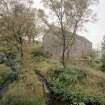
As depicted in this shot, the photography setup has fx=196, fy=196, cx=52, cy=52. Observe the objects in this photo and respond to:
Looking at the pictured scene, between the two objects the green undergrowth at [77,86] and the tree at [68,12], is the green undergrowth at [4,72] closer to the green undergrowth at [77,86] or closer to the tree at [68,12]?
the green undergrowth at [77,86]

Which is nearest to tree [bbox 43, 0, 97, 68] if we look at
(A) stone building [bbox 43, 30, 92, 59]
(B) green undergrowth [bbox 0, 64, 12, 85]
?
(A) stone building [bbox 43, 30, 92, 59]

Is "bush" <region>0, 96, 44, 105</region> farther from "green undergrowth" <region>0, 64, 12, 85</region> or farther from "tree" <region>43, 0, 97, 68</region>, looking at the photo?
"tree" <region>43, 0, 97, 68</region>

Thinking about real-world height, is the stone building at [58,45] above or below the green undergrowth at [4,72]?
above

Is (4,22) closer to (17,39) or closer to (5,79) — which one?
(17,39)

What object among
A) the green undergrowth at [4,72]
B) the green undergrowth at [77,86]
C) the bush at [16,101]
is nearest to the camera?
the bush at [16,101]

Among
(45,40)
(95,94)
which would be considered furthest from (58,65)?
(45,40)

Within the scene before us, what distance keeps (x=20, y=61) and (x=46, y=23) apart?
26.4 ft

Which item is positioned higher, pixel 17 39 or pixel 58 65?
pixel 17 39

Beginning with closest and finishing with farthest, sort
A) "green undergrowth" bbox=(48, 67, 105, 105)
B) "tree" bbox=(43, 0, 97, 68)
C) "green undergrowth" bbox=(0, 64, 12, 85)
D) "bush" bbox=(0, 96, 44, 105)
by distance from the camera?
"bush" bbox=(0, 96, 44, 105) → "green undergrowth" bbox=(48, 67, 105, 105) → "green undergrowth" bbox=(0, 64, 12, 85) → "tree" bbox=(43, 0, 97, 68)

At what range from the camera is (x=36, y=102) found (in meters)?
11.8

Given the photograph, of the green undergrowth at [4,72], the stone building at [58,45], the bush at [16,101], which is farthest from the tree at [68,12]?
the bush at [16,101]

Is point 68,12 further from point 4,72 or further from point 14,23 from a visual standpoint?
point 4,72

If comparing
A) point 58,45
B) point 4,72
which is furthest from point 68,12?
point 4,72

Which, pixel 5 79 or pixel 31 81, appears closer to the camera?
pixel 31 81
